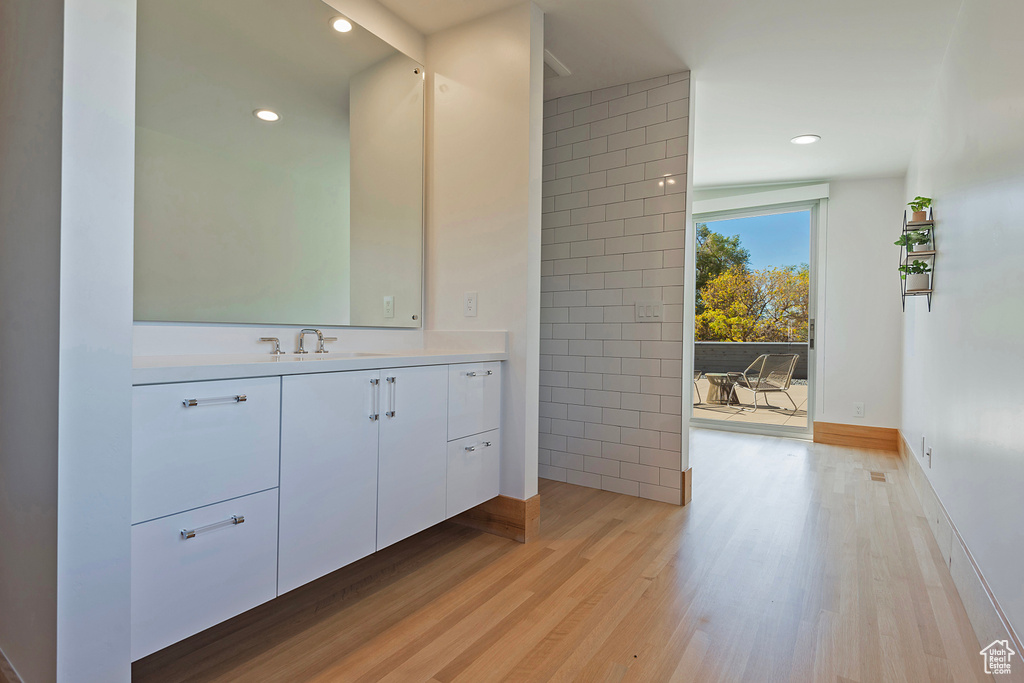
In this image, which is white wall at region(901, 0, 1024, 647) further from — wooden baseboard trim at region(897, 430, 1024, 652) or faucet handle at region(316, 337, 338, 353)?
faucet handle at region(316, 337, 338, 353)

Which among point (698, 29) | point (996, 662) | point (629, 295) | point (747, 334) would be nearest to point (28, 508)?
point (996, 662)

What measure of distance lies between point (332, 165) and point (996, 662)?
9.26ft

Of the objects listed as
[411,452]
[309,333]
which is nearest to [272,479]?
[411,452]

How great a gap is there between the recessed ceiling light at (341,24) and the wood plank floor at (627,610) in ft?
7.37

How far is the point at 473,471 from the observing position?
226 centimetres

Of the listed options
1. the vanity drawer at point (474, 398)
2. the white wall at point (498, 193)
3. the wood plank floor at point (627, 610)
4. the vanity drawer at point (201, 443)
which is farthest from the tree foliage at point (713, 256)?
the vanity drawer at point (201, 443)

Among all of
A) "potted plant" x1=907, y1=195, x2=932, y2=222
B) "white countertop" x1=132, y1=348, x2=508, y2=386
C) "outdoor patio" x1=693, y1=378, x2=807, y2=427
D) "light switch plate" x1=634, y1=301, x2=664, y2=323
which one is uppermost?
"potted plant" x1=907, y1=195, x2=932, y2=222

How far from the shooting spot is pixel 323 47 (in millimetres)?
2195

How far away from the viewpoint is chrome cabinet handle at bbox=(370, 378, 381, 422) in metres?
1.77

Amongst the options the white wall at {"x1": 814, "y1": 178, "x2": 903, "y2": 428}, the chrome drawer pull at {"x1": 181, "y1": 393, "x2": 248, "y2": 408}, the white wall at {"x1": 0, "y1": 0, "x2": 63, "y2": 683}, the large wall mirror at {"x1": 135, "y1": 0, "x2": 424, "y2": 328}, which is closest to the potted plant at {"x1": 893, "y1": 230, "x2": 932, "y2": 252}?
the white wall at {"x1": 814, "y1": 178, "x2": 903, "y2": 428}

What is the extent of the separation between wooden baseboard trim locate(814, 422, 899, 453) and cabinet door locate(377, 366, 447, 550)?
162 inches

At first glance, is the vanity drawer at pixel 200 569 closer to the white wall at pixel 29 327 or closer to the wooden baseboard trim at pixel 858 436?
the white wall at pixel 29 327

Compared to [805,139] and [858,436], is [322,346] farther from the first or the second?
[858,436]

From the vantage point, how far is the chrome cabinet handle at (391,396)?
1.83 m
